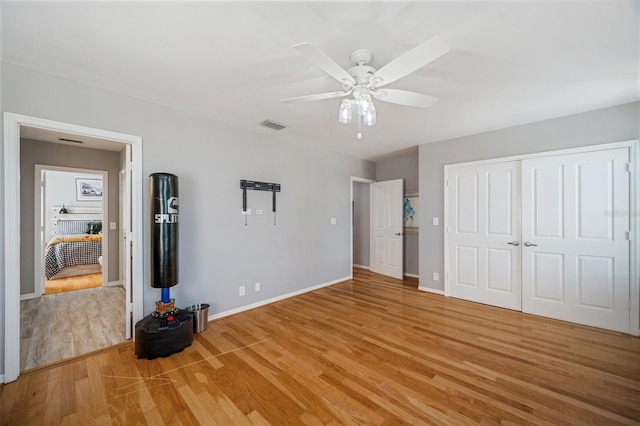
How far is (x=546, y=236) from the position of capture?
334 centimetres

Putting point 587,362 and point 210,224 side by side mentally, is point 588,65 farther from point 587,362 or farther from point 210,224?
point 210,224

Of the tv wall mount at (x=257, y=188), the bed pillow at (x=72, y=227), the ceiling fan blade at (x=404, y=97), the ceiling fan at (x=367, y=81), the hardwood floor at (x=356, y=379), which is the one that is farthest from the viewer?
the bed pillow at (x=72, y=227)

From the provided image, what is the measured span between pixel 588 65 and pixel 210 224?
407 cm

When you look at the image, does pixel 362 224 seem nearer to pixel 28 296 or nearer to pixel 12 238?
pixel 12 238

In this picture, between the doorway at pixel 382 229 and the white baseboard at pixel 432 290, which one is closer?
the white baseboard at pixel 432 290

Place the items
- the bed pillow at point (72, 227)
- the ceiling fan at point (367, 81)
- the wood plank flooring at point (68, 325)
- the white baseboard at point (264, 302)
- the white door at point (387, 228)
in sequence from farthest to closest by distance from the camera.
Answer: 1. the bed pillow at point (72, 227)
2. the white door at point (387, 228)
3. the white baseboard at point (264, 302)
4. the wood plank flooring at point (68, 325)
5. the ceiling fan at point (367, 81)

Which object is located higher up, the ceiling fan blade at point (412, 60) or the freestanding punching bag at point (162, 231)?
the ceiling fan blade at point (412, 60)

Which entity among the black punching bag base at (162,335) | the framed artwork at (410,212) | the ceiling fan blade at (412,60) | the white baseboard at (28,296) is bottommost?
the white baseboard at (28,296)

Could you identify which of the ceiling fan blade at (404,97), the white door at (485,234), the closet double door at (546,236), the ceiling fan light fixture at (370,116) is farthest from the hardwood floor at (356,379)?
the ceiling fan blade at (404,97)

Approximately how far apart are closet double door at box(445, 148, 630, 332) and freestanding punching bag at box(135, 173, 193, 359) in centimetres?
389

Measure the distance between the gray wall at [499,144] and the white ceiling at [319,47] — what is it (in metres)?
0.20

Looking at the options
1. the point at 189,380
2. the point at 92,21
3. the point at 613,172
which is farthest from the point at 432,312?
the point at 92,21

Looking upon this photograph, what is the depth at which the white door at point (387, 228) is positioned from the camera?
535 cm

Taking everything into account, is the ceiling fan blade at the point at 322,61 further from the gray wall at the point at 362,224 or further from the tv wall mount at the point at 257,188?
the gray wall at the point at 362,224
